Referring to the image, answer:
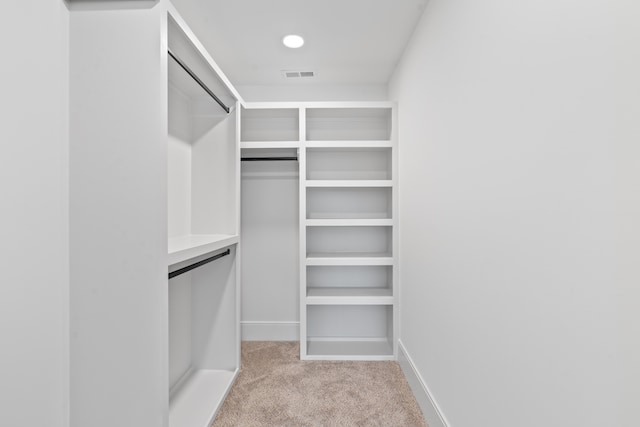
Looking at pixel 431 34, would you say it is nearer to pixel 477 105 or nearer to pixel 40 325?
pixel 477 105

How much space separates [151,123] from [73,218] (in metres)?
0.51

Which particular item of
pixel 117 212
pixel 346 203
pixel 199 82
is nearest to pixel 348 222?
pixel 346 203

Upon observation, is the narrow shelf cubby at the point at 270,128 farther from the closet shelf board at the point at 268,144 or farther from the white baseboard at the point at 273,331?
the white baseboard at the point at 273,331

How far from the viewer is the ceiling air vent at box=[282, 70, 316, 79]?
9.99ft

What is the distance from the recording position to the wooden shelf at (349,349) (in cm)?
286

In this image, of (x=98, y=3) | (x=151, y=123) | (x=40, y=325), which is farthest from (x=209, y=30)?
(x=40, y=325)

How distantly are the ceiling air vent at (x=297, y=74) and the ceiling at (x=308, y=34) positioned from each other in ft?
0.14

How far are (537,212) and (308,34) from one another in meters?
Answer: 1.99

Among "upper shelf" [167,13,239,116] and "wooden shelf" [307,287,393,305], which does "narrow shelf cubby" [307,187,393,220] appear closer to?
"wooden shelf" [307,287,393,305]

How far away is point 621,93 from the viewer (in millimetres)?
722

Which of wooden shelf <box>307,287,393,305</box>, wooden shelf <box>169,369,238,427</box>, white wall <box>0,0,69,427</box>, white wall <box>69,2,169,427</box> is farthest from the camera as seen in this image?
wooden shelf <box>307,287,393,305</box>

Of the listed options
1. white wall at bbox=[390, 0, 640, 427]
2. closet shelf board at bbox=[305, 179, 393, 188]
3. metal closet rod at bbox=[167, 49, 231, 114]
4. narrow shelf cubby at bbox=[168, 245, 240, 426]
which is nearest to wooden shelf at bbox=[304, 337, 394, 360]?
narrow shelf cubby at bbox=[168, 245, 240, 426]

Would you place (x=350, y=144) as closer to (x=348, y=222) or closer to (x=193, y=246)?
(x=348, y=222)

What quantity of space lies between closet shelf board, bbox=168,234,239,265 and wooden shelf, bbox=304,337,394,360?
47.5 inches
